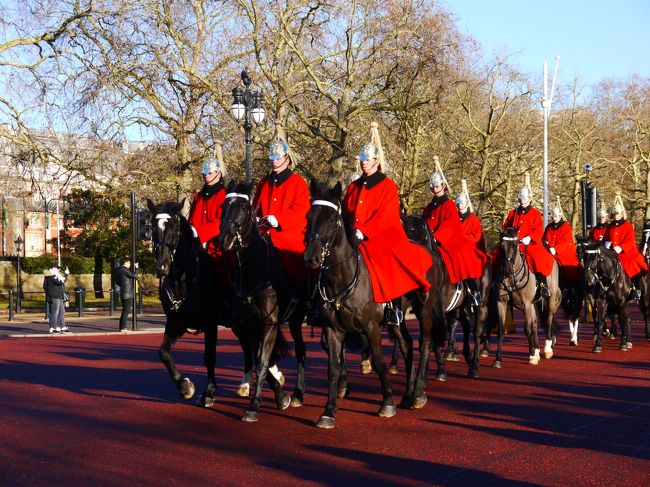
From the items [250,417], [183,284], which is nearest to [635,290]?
[183,284]

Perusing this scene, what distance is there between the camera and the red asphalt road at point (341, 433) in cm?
745

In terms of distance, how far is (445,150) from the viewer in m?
38.9

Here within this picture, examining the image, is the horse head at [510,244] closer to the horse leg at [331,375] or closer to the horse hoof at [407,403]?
the horse hoof at [407,403]

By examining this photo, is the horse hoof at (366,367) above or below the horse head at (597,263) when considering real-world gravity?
below

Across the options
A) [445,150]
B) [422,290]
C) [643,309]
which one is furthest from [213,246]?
[445,150]

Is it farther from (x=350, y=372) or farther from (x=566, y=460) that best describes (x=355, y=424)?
(x=350, y=372)

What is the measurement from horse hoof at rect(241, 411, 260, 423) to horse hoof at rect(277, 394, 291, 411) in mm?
747

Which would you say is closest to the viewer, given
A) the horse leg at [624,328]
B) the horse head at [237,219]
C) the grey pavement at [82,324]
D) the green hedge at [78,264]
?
the horse head at [237,219]

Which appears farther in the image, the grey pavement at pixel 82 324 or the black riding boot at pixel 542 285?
A: the grey pavement at pixel 82 324

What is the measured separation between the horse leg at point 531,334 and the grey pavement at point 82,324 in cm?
1252

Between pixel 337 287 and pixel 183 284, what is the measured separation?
76.8 inches

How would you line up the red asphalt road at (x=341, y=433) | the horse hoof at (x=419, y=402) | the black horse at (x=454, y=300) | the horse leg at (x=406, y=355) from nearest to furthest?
the red asphalt road at (x=341, y=433) < the horse hoof at (x=419, y=402) < the horse leg at (x=406, y=355) < the black horse at (x=454, y=300)

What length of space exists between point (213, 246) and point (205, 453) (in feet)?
10.1

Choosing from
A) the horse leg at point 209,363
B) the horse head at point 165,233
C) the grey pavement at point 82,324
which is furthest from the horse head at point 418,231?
the grey pavement at point 82,324
